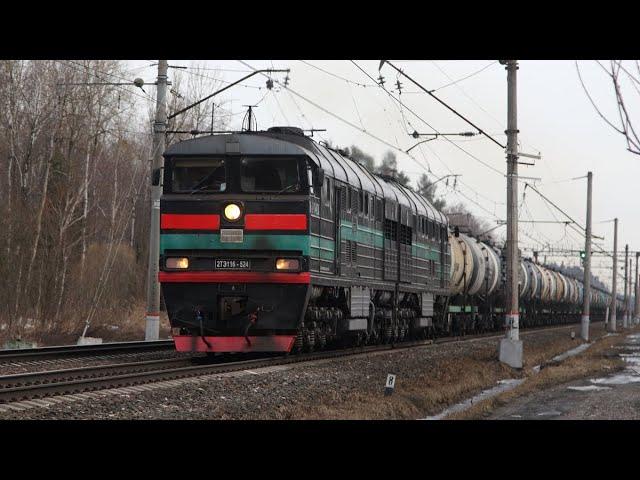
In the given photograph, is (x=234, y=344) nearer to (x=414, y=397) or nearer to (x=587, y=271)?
(x=414, y=397)

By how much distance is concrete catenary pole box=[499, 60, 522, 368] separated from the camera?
74.4 ft

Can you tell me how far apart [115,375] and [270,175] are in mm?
4553

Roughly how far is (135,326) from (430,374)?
17.0 metres

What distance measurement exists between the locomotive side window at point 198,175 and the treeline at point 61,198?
8.15m

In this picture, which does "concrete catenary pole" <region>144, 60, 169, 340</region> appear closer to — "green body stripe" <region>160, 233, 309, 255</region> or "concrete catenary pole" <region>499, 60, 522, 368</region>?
"green body stripe" <region>160, 233, 309, 255</region>

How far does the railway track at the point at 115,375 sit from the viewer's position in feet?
42.0

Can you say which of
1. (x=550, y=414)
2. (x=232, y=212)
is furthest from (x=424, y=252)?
(x=550, y=414)

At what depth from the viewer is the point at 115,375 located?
1584 cm

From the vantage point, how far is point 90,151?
41812 millimetres

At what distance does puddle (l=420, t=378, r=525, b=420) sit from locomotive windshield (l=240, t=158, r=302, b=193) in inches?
188

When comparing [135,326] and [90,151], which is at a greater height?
[90,151]

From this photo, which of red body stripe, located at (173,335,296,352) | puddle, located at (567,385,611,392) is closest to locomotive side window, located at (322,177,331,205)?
red body stripe, located at (173,335,296,352)
